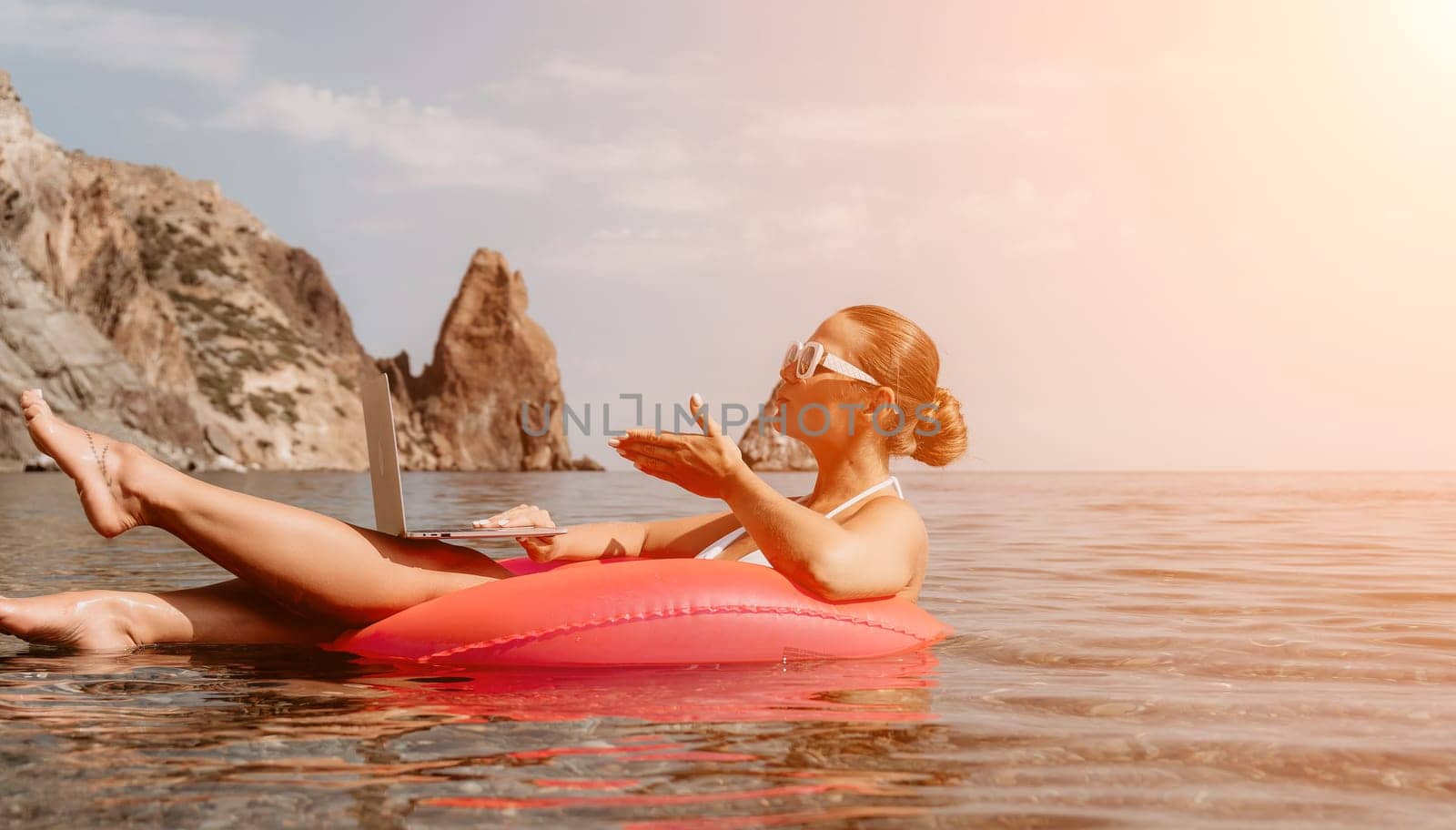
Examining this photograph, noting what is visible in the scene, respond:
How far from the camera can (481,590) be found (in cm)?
382

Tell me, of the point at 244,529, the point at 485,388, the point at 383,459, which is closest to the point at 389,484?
the point at 383,459

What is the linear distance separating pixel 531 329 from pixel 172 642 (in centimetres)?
10447

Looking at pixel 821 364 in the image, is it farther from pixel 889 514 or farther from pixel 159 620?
pixel 159 620

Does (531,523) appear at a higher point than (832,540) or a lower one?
higher

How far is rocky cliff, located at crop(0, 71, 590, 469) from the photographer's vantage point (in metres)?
48.2

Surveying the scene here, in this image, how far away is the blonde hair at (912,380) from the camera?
404cm

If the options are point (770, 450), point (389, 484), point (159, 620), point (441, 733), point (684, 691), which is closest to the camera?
point (441, 733)

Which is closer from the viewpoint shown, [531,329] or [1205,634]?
[1205,634]

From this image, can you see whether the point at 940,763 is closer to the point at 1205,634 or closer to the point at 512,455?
the point at 1205,634

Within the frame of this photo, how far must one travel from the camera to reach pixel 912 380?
4102 mm

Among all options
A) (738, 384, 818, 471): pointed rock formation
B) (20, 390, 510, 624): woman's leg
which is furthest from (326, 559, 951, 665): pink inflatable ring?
(738, 384, 818, 471): pointed rock formation

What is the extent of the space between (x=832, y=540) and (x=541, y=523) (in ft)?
3.20

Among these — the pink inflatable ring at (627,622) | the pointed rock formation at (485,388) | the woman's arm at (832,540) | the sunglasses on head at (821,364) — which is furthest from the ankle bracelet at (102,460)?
the pointed rock formation at (485,388)

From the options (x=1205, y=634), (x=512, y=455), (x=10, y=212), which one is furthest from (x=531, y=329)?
(x=1205, y=634)
